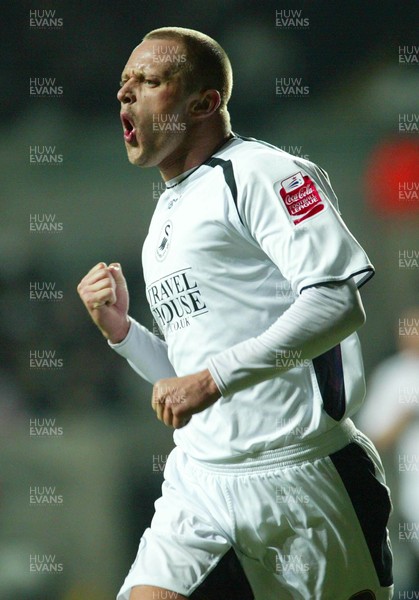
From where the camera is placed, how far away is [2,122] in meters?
6.13

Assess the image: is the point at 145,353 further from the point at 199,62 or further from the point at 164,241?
the point at 199,62

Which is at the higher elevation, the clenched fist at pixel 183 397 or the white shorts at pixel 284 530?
the clenched fist at pixel 183 397

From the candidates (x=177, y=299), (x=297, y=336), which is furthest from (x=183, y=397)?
(x=177, y=299)

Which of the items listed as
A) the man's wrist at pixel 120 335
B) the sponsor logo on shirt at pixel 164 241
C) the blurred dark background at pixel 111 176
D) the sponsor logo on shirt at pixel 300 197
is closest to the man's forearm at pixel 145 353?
the man's wrist at pixel 120 335

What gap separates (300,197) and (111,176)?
14.0 feet

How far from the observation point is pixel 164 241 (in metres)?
2.28

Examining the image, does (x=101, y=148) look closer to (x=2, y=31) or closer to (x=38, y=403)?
(x=2, y=31)

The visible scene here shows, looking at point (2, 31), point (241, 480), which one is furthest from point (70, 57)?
point (241, 480)

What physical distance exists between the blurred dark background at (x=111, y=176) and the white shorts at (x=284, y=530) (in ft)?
8.88

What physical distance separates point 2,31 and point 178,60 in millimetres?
4016

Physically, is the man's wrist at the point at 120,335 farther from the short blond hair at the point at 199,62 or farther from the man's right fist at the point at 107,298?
the short blond hair at the point at 199,62

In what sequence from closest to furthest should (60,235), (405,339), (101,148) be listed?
(405,339) < (60,235) < (101,148)

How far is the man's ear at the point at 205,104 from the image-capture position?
7.68 ft

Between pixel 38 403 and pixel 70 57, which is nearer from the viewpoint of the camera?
pixel 38 403
